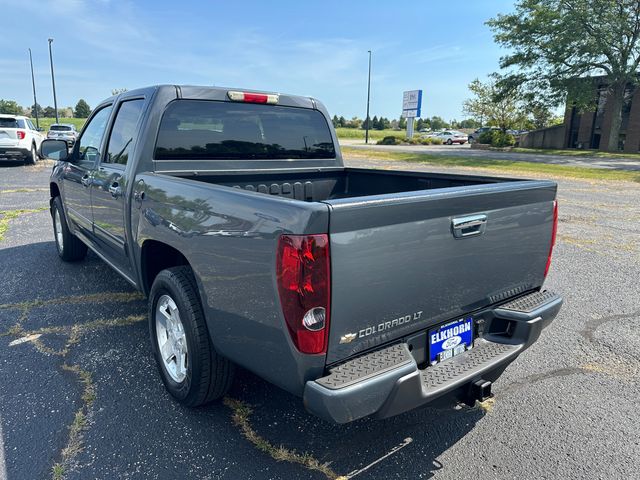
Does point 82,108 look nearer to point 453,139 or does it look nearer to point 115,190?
point 453,139

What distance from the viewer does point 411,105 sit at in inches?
2052

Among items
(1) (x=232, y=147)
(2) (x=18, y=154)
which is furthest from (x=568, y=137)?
(1) (x=232, y=147)

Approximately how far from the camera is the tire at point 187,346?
258cm

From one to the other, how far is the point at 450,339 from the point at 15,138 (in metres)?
18.6

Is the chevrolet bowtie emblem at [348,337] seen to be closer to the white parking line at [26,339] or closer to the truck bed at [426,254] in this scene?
the truck bed at [426,254]

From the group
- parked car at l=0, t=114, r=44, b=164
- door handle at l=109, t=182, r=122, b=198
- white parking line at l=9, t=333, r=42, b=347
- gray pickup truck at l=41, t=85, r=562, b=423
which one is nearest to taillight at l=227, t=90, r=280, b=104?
gray pickup truck at l=41, t=85, r=562, b=423

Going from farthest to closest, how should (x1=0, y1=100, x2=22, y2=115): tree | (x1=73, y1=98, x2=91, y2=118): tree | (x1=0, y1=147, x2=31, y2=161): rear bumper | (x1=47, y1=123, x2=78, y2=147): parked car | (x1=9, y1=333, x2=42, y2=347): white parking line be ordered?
1. (x1=73, y1=98, x2=91, y2=118): tree
2. (x1=0, y1=100, x2=22, y2=115): tree
3. (x1=47, y1=123, x2=78, y2=147): parked car
4. (x1=0, y1=147, x2=31, y2=161): rear bumper
5. (x1=9, y1=333, x2=42, y2=347): white parking line

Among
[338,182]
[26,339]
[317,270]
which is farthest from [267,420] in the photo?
[338,182]

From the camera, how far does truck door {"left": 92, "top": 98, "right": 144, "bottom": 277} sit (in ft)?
11.6

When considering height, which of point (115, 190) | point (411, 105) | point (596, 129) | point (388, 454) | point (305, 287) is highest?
point (411, 105)

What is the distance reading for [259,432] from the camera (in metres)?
2.65

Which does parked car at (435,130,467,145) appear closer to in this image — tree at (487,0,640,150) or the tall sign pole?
the tall sign pole

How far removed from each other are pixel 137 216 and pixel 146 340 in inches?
44.2

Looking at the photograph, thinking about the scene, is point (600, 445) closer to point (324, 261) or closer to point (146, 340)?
point (324, 261)
